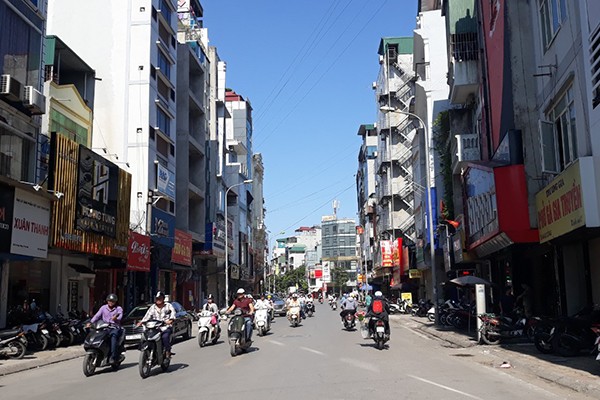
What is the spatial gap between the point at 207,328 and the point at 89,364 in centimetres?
755

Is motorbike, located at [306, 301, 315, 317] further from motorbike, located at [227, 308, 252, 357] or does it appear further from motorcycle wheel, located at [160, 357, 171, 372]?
motorcycle wheel, located at [160, 357, 171, 372]

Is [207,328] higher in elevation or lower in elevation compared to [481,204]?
lower

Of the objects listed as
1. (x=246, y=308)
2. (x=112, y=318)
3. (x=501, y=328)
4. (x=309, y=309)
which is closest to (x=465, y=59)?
(x=501, y=328)

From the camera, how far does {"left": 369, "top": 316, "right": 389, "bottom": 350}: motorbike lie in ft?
56.6

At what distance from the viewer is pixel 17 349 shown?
16391 mm

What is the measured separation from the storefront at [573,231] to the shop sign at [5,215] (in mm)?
15409

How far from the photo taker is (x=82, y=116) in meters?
29.9

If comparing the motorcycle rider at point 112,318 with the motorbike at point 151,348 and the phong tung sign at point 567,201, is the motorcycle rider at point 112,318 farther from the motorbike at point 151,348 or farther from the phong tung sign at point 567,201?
the phong tung sign at point 567,201

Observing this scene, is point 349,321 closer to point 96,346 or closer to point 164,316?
point 164,316

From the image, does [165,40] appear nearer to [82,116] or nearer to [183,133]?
[183,133]

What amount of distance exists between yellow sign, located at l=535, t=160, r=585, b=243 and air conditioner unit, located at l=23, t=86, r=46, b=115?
16.1m

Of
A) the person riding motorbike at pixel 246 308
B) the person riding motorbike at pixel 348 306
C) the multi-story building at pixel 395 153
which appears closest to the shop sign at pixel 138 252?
the person riding motorbike at pixel 348 306

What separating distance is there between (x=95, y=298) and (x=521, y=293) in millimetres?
20376

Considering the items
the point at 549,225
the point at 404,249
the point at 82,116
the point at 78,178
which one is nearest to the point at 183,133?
the point at 82,116
